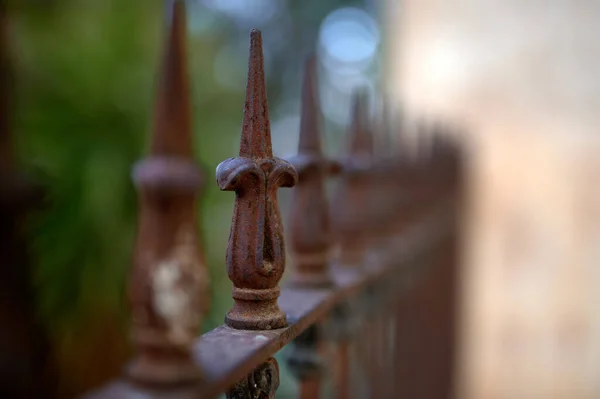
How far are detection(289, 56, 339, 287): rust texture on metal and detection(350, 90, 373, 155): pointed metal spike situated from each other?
1.31 ft

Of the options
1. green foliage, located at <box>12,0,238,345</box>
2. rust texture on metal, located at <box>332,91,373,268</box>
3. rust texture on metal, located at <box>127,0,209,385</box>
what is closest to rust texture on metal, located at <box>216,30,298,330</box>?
rust texture on metal, located at <box>127,0,209,385</box>

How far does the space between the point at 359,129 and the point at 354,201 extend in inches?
7.8

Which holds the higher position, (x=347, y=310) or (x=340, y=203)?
(x=340, y=203)

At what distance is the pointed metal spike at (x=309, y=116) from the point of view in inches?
48.4

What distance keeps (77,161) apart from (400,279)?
2709 mm

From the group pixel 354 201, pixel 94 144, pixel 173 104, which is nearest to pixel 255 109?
pixel 173 104

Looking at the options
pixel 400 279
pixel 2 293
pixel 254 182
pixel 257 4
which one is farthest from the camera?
pixel 257 4

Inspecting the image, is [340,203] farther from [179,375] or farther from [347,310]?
[179,375]

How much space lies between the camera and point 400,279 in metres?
2.17

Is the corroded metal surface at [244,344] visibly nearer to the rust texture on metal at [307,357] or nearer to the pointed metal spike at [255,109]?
the rust texture on metal at [307,357]

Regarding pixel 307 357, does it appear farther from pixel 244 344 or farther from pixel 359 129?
pixel 359 129

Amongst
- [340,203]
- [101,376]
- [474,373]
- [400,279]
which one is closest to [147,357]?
[340,203]

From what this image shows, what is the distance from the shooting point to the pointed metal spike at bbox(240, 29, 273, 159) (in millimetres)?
874

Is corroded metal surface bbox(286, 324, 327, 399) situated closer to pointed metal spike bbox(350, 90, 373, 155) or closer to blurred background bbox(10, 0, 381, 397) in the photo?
pointed metal spike bbox(350, 90, 373, 155)
